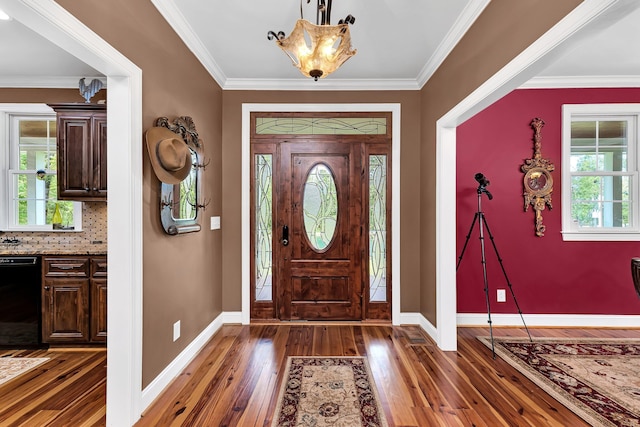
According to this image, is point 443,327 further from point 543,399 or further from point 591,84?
point 591,84

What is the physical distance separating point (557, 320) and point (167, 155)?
4382 mm

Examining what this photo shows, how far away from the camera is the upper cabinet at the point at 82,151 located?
9.80ft

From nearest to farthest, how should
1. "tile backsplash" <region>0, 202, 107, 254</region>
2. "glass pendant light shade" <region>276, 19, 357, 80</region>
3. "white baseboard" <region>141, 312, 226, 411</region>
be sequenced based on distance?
"glass pendant light shade" <region>276, 19, 357, 80</region>
"white baseboard" <region>141, 312, 226, 411</region>
"tile backsplash" <region>0, 202, 107, 254</region>

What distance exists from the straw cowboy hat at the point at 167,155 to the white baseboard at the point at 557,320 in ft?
10.9

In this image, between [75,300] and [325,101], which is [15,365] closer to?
[75,300]

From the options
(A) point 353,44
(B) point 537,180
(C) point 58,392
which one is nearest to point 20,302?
(C) point 58,392

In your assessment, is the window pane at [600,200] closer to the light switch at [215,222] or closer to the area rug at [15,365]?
the light switch at [215,222]

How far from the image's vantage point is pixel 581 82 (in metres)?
3.65

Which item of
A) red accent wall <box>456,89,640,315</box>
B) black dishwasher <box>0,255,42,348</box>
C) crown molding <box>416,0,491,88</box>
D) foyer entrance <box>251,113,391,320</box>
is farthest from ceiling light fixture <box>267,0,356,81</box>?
black dishwasher <box>0,255,42,348</box>

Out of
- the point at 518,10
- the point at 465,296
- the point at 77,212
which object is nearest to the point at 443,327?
the point at 465,296

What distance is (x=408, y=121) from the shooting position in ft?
12.4

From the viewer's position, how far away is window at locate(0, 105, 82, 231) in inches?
140

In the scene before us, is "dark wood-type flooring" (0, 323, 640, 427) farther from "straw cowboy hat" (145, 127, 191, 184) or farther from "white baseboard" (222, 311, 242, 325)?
"straw cowboy hat" (145, 127, 191, 184)

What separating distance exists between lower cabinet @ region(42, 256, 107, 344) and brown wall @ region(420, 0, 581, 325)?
327cm
